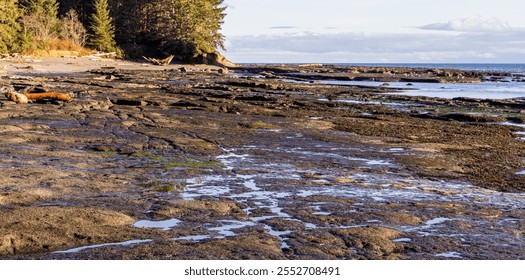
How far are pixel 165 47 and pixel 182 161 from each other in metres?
73.2

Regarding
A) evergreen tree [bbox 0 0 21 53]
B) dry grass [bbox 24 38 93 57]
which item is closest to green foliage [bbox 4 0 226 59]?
dry grass [bbox 24 38 93 57]

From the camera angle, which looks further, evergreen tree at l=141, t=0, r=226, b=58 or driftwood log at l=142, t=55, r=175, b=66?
evergreen tree at l=141, t=0, r=226, b=58

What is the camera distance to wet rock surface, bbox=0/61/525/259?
8305 millimetres

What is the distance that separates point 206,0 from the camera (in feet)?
299

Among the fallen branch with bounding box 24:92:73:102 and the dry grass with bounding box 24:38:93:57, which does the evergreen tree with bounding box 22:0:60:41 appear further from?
the fallen branch with bounding box 24:92:73:102

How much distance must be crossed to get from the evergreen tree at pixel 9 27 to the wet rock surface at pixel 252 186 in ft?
131

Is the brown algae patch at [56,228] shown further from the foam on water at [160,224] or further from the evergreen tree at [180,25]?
the evergreen tree at [180,25]

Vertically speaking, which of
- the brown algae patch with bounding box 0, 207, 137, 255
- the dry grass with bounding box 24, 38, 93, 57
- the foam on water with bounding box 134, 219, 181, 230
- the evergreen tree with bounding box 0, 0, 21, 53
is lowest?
the foam on water with bounding box 134, 219, 181, 230

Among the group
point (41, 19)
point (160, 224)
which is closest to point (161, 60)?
point (41, 19)

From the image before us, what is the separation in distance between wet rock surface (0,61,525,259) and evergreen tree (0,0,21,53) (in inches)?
1575

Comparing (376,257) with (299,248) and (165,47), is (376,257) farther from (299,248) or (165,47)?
(165,47)

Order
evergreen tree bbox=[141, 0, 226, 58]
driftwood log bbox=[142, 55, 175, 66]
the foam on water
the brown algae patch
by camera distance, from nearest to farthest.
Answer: the brown algae patch → the foam on water → driftwood log bbox=[142, 55, 175, 66] → evergreen tree bbox=[141, 0, 226, 58]

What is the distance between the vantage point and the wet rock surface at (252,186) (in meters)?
8.30

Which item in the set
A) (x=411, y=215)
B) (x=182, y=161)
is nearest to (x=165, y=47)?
(x=182, y=161)
